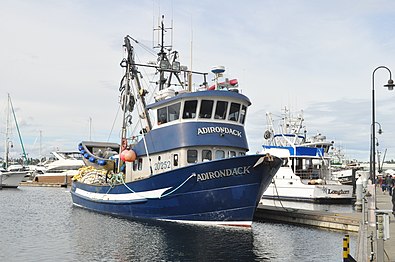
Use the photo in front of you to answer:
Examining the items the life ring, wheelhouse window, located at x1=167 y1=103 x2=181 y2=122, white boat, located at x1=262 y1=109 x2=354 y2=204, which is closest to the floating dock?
white boat, located at x1=262 y1=109 x2=354 y2=204

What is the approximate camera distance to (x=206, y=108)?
74.9ft

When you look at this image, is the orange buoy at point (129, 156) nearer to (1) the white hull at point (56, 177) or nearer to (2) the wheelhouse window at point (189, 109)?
A: (2) the wheelhouse window at point (189, 109)

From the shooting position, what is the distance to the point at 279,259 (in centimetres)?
1605

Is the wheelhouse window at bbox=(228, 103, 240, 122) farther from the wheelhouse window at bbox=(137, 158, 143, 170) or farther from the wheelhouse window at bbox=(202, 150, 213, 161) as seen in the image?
the wheelhouse window at bbox=(137, 158, 143, 170)

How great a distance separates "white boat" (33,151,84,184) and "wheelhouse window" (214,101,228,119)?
2465 inches

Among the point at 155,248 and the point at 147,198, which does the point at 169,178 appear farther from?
the point at 155,248

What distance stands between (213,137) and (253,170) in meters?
2.92

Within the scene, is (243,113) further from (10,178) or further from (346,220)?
(10,178)

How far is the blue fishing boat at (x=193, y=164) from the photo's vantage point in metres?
20.7

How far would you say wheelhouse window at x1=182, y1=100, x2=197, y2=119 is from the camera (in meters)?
22.8

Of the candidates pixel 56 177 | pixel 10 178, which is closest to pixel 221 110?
pixel 10 178

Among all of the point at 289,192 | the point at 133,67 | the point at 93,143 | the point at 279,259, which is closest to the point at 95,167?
the point at 93,143

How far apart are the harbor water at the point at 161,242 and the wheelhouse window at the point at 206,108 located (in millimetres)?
5407

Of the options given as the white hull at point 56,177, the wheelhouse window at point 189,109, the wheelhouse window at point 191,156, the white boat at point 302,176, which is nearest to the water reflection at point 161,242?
the wheelhouse window at point 191,156
